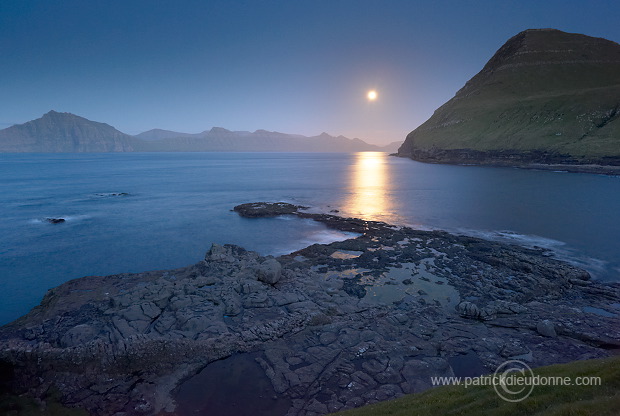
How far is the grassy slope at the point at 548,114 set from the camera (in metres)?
121

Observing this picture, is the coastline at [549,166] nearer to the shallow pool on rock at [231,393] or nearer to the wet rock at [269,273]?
the wet rock at [269,273]

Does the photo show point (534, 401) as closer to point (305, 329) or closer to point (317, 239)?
point (305, 329)

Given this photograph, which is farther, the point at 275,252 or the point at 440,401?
the point at 275,252

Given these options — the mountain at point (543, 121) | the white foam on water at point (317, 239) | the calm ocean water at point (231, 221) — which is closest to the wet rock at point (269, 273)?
the white foam on water at point (317, 239)

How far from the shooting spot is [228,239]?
43250mm

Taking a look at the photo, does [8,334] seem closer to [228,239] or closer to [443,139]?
[228,239]

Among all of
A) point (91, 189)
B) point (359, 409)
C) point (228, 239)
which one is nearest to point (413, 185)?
point (228, 239)

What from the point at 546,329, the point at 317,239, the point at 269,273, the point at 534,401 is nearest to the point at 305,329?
the point at 269,273

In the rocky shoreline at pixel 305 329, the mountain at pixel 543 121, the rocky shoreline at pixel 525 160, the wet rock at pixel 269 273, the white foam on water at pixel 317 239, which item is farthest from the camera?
the mountain at pixel 543 121

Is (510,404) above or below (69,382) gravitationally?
above

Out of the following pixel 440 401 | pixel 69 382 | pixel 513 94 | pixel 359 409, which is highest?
pixel 513 94

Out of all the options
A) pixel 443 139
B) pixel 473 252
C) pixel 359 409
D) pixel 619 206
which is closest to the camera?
pixel 359 409

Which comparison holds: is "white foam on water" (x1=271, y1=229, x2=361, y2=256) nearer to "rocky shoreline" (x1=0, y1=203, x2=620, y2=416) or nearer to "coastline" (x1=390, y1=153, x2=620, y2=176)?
"rocky shoreline" (x1=0, y1=203, x2=620, y2=416)

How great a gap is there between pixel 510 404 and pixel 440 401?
8.20 feet
